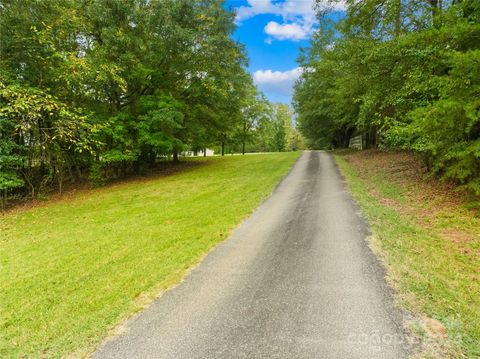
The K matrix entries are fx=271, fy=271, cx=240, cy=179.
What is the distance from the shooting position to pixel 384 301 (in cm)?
341

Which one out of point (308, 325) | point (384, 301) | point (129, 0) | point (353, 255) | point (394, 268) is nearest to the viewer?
point (308, 325)

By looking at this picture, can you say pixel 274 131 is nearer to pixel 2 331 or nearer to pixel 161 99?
pixel 161 99

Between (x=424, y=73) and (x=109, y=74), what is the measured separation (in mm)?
12462

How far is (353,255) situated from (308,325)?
209cm

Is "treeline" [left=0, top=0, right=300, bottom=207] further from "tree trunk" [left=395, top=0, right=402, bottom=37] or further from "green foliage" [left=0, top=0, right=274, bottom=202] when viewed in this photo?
"tree trunk" [left=395, top=0, right=402, bottom=37]

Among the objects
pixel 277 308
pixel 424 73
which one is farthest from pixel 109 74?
pixel 277 308

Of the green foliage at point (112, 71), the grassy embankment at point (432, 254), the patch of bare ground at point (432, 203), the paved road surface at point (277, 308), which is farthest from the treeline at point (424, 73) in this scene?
the green foliage at point (112, 71)

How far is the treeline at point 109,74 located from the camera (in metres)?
10.7

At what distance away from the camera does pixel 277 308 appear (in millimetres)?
3377

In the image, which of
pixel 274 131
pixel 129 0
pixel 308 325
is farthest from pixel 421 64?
pixel 274 131

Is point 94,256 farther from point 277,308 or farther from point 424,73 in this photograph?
point 424,73

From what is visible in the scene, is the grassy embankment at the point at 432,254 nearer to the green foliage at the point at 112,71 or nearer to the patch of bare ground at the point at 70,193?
the green foliage at the point at 112,71

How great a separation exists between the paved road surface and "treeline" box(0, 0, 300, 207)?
803cm

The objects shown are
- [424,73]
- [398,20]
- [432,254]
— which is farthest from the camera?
[398,20]
